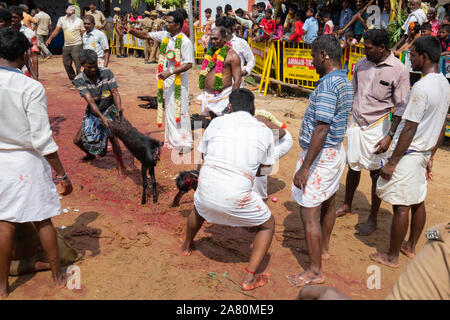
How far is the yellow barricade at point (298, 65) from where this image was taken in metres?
10.5

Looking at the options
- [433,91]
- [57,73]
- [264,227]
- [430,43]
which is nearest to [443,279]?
[264,227]

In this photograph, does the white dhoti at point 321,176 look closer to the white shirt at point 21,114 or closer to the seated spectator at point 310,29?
the white shirt at point 21,114

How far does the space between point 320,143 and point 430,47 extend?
134 cm

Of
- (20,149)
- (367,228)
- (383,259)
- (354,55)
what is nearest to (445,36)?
(354,55)

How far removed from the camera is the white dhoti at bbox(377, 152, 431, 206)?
12.2 feet

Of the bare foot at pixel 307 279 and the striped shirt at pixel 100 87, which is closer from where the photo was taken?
the bare foot at pixel 307 279

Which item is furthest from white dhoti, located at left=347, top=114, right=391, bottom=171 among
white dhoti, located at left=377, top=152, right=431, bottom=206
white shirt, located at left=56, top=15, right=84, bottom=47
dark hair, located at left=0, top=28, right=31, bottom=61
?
white shirt, located at left=56, top=15, right=84, bottom=47

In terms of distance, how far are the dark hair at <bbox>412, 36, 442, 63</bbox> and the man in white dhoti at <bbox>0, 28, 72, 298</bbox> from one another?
322 centimetres

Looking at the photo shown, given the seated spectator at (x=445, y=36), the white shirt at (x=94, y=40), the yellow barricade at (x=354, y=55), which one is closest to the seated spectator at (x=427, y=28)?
the seated spectator at (x=445, y=36)

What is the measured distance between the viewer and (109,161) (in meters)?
6.47

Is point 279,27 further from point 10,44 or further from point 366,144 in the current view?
point 10,44

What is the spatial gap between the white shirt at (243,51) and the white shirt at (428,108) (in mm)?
3060

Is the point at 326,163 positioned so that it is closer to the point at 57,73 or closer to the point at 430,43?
the point at 430,43

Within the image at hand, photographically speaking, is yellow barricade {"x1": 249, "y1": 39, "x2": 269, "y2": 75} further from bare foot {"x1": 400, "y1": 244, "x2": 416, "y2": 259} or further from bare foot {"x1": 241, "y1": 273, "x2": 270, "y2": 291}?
bare foot {"x1": 241, "y1": 273, "x2": 270, "y2": 291}
